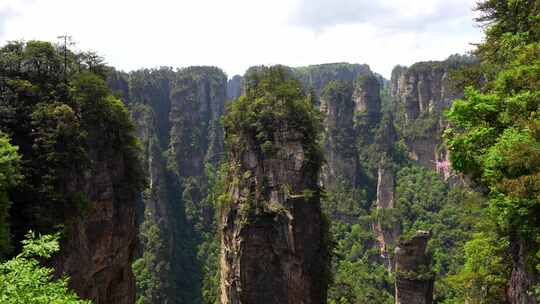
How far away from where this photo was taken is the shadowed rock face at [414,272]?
35.7 meters

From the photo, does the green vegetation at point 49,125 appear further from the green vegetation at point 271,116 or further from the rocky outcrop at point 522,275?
the rocky outcrop at point 522,275

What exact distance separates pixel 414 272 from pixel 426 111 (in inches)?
2693

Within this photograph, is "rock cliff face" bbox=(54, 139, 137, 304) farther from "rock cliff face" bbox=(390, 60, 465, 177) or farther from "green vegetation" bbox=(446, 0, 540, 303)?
"rock cliff face" bbox=(390, 60, 465, 177)

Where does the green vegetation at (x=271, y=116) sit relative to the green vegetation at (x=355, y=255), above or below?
above

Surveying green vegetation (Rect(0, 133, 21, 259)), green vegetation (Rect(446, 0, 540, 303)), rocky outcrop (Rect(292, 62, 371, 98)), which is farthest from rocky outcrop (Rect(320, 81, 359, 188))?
green vegetation (Rect(0, 133, 21, 259))

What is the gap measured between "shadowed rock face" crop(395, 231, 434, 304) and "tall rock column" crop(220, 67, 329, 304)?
25.3 ft

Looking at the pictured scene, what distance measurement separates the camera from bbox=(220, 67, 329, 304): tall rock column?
30.5m

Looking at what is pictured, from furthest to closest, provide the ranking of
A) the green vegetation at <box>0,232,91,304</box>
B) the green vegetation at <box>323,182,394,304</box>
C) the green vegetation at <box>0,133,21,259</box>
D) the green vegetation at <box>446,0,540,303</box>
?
the green vegetation at <box>323,182,394,304</box> → the green vegetation at <box>0,133,21,259</box> → the green vegetation at <box>446,0,540,303</box> → the green vegetation at <box>0,232,91,304</box>

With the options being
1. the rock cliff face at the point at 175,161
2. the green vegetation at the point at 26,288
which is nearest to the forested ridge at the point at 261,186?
the green vegetation at the point at 26,288

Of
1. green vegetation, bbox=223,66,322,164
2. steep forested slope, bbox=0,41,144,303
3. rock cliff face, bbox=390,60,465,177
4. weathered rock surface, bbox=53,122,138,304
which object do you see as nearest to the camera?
steep forested slope, bbox=0,41,144,303

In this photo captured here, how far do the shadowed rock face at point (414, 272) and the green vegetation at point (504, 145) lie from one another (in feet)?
44.2

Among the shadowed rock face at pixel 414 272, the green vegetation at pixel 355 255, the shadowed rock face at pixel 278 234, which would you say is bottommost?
the green vegetation at pixel 355 255

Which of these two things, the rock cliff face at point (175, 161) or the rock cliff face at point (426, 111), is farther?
the rock cliff face at point (426, 111)

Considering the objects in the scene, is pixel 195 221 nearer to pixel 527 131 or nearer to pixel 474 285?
pixel 474 285
